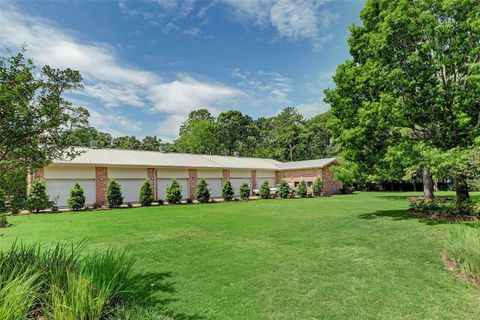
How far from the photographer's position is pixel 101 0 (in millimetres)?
9922

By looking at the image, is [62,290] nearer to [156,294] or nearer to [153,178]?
[156,294]

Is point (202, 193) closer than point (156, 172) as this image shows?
Yes

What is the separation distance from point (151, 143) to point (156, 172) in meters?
37.1

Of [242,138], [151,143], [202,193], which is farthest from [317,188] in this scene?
[151,143]

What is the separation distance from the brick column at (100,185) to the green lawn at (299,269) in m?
11.2

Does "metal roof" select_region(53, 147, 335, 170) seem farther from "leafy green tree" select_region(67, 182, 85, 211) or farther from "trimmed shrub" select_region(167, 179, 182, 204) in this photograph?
"trimmed shrub" select_region(167, 179, 182, 204)

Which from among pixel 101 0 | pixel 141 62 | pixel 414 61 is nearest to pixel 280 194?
pixel 141 62

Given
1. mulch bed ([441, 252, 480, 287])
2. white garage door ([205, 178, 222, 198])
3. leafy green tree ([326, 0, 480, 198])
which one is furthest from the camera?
white garage door ([205, 178, 222, 198])

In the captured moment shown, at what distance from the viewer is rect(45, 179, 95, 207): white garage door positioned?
20.3 m

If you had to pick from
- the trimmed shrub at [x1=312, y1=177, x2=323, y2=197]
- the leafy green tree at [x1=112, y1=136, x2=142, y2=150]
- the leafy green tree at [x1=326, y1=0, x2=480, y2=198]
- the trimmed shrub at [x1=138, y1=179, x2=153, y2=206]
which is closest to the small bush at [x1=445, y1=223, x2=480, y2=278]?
the leafy green tree at [x1=326, y1=0, x2=480, y2=198]

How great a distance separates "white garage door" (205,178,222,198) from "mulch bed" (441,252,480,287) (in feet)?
78.4

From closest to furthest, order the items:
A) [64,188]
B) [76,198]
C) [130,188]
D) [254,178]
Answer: [76,198] < [64,188] < [130,188] < [254,178]

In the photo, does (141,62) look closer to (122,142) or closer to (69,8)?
(69,8)

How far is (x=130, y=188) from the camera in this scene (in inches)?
944
